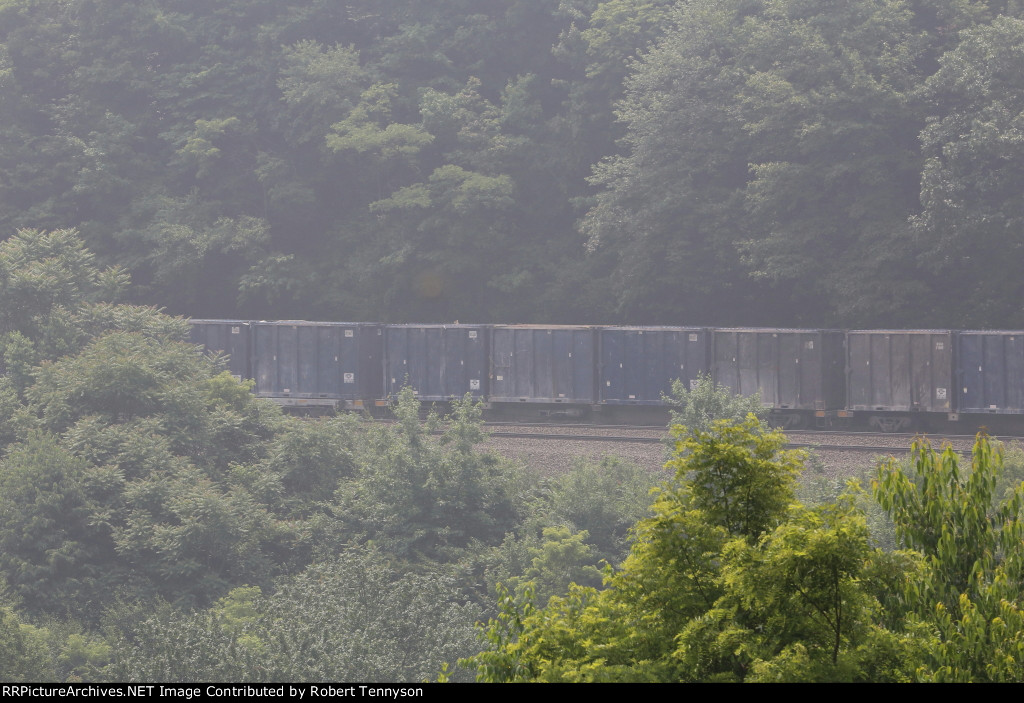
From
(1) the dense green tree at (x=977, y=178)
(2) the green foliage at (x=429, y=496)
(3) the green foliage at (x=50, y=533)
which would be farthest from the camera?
(1) the dense green tree at (x=977, y=178)

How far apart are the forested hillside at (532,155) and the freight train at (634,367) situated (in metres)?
4.98

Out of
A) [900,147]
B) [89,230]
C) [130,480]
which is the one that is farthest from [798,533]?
[89,230]

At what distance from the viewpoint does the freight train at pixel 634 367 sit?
29.7 metres

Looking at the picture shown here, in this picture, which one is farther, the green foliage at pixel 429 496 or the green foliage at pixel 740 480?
the green foliage at pixel 429 496

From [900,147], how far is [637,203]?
969cm

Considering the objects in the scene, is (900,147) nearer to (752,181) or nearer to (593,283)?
(752,181)

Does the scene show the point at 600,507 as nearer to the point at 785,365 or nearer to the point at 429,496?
the point at 429,496

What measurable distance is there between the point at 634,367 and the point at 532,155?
1553 centimetres

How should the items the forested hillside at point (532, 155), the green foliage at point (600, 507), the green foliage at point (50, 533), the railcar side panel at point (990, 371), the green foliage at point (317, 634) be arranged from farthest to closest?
the forested hillside at point (532, 155)
the railcar side panel at point (990, 371)
the green foliage at point (600, 507)
the green foliage at point (50, 533)
the green foliage at point (317, 634)

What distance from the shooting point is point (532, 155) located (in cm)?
4572

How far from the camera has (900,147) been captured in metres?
36.8

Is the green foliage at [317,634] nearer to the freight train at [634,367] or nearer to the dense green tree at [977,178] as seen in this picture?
the freight train at [634,367]

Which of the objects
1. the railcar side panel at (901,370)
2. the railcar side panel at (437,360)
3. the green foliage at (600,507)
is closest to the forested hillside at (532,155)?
the railcar side panel at (901,370)

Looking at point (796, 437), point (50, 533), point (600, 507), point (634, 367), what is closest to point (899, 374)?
point (796, 437)
